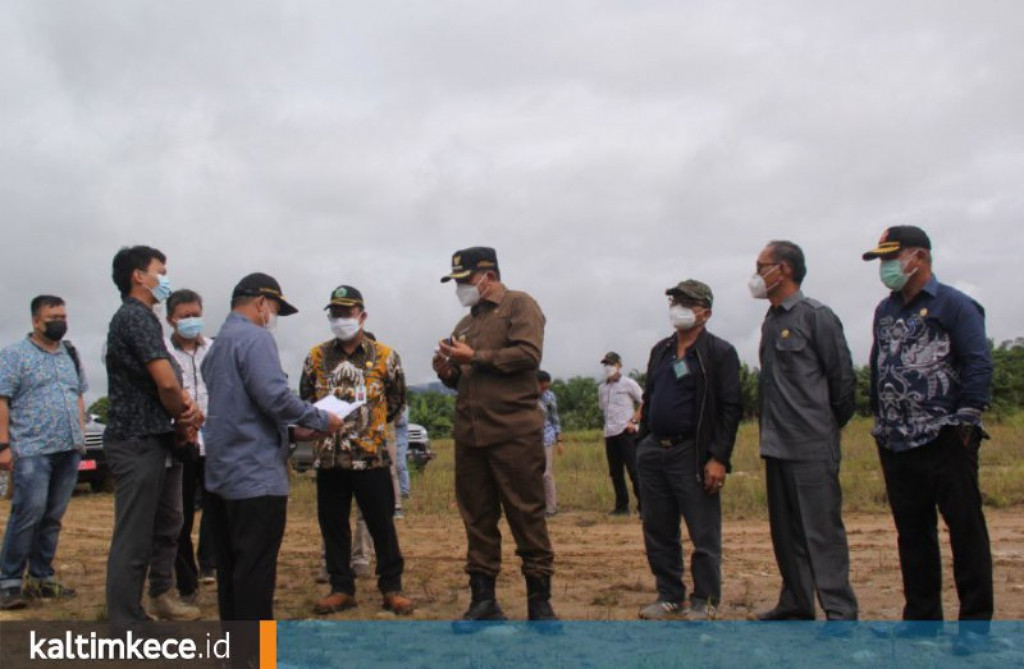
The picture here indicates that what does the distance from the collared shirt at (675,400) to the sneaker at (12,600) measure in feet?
13.5

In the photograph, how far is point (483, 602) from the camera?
5.46 meters

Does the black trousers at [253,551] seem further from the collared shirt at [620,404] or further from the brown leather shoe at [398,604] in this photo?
the collared shirt at [620,404]

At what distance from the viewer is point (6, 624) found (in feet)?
17.7

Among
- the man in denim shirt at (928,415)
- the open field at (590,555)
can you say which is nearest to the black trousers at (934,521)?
the man in denim shirt at (928,415)

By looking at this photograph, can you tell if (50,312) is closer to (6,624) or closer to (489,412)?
(6,624)

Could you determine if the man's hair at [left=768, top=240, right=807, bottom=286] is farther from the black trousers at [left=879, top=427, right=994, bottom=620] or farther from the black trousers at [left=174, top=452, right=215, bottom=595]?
the black trousers at [left=174, top=452, right=215, bottom=595]

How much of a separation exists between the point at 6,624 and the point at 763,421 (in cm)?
447

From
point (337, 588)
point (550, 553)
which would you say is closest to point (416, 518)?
point (337, 588)

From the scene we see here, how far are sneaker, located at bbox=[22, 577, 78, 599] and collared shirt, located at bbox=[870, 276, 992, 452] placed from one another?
17.3 ft

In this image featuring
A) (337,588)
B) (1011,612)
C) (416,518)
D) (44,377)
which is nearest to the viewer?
(1011,612)

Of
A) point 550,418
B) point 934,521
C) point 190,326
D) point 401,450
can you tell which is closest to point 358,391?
point 190,326

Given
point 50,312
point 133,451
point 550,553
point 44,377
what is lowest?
point 550,553

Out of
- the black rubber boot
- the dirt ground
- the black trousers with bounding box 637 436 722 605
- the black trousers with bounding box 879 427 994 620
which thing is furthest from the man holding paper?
the black trousers with bounding box 879 427 994 620

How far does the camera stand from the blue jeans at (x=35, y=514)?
241 inches
